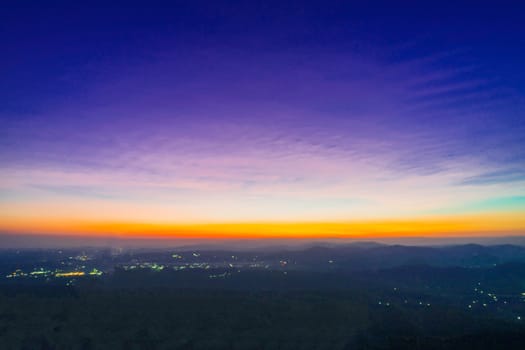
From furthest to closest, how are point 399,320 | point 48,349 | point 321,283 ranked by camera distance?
1. point 321,283
2. point 399,320
3. point 48,349

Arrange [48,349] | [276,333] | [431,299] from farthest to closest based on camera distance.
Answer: [431,299] → [276,333] → [48,349]

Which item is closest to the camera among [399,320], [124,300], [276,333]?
[276,333]

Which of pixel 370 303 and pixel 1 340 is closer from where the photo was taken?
pixel 1 340

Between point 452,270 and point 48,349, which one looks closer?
point 48,349

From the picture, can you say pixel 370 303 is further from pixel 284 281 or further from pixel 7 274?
pixel 7 274

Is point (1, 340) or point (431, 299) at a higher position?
point (1, 340)

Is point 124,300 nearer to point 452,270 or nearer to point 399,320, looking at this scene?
point 399,320

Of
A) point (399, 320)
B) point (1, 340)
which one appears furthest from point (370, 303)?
point (1, 340)

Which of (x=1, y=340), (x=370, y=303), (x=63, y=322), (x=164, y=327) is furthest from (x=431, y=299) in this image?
(x=1, y=340)

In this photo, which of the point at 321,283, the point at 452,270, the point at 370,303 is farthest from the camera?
the point at 452,270
